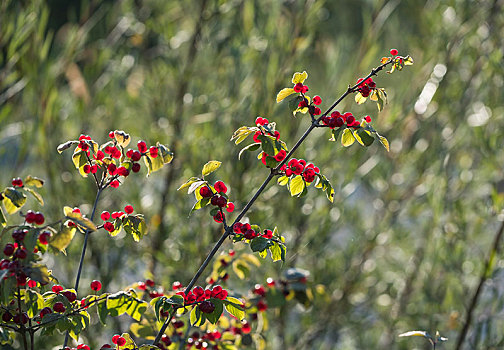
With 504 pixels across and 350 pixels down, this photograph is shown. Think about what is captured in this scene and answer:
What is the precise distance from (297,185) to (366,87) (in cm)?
9

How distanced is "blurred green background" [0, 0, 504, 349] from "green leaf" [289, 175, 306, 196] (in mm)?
425

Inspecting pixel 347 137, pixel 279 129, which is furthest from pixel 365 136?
pixel 279 129

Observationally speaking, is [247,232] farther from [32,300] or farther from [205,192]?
[32,300]

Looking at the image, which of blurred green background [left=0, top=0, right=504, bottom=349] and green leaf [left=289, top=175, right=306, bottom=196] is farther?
blurred green background [left=0, top=0, right=504, bottom=349]

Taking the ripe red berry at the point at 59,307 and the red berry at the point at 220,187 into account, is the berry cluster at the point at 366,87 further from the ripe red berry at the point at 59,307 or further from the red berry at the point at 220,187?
the ripe red berry at the point at 59,307

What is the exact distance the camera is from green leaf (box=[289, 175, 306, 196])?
438 millimetres

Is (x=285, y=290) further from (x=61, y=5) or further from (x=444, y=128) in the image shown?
(x=61, y=5)

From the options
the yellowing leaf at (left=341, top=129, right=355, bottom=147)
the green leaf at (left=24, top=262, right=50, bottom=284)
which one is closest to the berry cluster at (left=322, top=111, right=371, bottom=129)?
the yellowing leaf at (left=341, top=129, right=355, bottom=147)

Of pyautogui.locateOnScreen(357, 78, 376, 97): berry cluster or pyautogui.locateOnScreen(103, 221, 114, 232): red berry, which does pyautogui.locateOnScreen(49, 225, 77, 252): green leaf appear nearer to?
pyautogui.locateOnScreen(103, 221, 114, 232): red berry

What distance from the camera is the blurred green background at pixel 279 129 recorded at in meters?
0.92

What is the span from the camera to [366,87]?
451mm

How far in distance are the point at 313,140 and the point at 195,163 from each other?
22 centimetres

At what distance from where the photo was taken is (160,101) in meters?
1.04

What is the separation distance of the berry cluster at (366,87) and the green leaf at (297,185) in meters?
0.08
